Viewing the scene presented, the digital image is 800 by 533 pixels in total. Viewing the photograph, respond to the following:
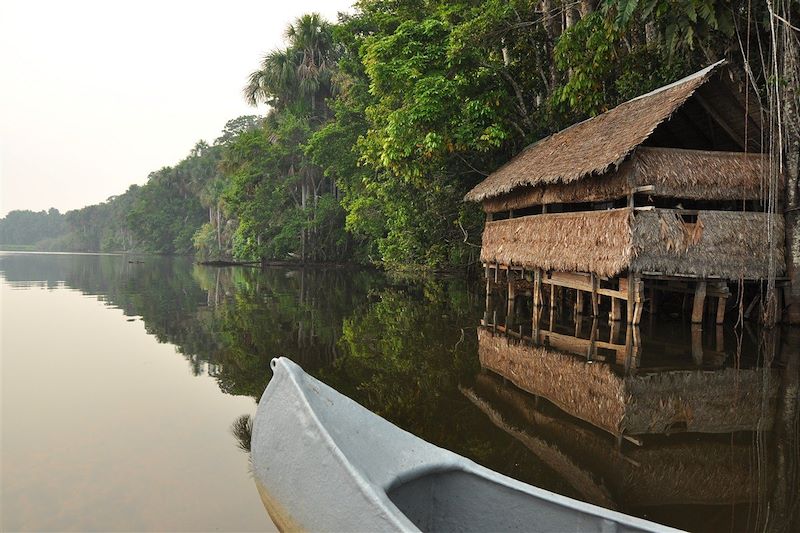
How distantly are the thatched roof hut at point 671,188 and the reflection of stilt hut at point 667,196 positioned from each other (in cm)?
2

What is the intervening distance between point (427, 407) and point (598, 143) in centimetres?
693

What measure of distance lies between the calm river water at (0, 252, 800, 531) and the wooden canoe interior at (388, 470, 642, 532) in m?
1.04

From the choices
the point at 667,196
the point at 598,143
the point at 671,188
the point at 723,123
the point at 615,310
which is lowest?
the point at 615,310

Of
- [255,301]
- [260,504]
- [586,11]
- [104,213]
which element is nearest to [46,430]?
[260,504]

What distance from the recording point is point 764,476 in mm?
4043

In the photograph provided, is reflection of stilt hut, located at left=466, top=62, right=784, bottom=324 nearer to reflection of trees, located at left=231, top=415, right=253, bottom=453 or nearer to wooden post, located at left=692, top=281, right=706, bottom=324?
wooden post, located at left=692, top=281, right=706, bottom=324

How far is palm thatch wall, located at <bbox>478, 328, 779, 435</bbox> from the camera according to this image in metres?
5.27

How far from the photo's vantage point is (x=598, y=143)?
10.5 m

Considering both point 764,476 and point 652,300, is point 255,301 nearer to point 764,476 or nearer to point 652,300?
point 652,300

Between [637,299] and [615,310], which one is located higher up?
[637,299]

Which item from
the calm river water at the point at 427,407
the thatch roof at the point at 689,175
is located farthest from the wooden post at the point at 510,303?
the thatch roof at the point at 689,175

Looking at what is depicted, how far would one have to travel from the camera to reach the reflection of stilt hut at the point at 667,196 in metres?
9.54

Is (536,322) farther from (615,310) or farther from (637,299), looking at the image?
(637,299)

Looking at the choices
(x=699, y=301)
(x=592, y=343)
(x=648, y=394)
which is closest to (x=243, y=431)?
(x=648, y=394)
